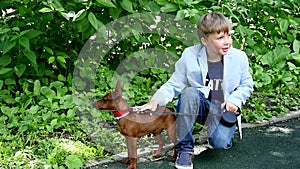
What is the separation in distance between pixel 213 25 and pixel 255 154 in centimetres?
106

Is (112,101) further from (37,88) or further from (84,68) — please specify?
(84,68)

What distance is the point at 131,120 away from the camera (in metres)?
3.58

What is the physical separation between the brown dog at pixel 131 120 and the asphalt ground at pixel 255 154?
0.93 feet

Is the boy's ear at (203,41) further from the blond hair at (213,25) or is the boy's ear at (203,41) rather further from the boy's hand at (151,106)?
the boy's hand at (151,106)

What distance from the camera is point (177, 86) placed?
3826 millimetres

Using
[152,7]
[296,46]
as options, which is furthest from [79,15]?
[296,46]

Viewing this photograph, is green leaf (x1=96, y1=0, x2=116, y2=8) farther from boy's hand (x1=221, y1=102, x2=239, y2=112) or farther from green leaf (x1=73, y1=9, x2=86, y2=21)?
boy's hand (x1=221, y1=102, x2=239, y2=112)

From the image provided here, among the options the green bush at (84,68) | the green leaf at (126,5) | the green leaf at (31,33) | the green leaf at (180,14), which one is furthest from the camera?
the green leaf at (180,14)

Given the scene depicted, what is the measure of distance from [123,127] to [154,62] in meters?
1.87

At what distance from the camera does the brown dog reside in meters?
3.53

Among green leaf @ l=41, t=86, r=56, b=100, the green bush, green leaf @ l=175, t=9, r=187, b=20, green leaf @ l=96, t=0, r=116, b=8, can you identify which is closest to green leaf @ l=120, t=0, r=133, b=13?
the green bush

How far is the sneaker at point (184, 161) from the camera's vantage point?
372cm

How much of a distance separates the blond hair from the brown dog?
2.02 ft

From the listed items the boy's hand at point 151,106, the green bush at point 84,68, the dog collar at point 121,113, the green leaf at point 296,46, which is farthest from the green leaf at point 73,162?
the green leaf at point 296,46
